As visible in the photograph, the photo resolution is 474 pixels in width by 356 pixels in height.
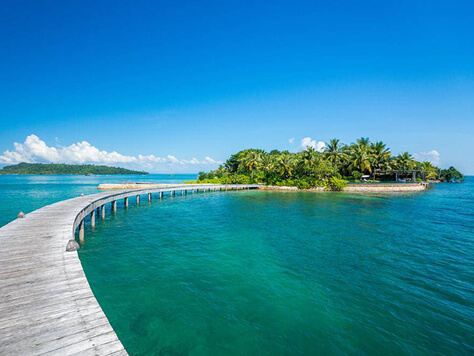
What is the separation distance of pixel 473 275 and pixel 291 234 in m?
8.81

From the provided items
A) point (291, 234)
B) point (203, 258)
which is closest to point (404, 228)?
A: point (291, 234)

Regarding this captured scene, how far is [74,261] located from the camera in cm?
747

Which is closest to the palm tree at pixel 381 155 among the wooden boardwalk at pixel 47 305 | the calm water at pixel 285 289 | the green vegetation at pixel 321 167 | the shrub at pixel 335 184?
the green vegetation at pixel 321 167

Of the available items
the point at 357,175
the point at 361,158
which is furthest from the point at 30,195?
the point at 357,175

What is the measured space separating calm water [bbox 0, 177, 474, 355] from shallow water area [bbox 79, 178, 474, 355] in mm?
40

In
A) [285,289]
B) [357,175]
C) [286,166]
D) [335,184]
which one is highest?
[286,166]

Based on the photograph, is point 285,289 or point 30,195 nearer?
point 285,289

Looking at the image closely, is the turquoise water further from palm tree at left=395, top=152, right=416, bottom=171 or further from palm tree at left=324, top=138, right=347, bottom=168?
palm tree at left=395, top=152, right=416, bottom=171

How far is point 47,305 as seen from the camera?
5.12m

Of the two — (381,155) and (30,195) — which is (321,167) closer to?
(381,155)

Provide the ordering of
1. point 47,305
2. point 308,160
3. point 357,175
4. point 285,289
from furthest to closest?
point 357,175 < point 308,160 < point 285,289 < point 47,305

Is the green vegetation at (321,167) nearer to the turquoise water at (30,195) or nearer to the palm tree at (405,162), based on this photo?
the palm tree at (405,162)

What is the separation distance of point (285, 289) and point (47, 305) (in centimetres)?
724

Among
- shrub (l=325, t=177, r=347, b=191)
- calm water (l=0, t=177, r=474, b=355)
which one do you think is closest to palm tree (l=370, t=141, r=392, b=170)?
shrub (l=325, t=177, r=347, b=191)
